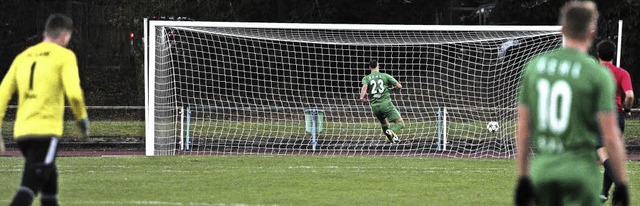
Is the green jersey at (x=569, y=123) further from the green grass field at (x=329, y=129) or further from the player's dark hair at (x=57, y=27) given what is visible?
the green grass field at (x=329, y=129)

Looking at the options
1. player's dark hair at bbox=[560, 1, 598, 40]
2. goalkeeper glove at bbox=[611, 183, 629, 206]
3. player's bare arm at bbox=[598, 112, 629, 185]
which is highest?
player's dark hair at bbox=[560, 1, 598, 40]

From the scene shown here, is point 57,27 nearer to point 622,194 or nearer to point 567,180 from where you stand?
point 567,180

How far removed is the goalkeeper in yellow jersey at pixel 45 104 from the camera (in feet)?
25.3

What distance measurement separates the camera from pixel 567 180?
5.00 meters

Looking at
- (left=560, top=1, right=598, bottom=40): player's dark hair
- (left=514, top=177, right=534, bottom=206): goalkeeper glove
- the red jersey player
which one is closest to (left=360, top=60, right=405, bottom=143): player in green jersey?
the red jersey player

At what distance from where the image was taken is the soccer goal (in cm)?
1998

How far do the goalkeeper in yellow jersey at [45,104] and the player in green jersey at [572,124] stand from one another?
12.1 ft

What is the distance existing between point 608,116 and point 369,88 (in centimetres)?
1445

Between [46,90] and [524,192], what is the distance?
397 cm

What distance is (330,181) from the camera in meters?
13.1

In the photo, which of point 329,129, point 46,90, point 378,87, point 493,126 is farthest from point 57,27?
point 329,129

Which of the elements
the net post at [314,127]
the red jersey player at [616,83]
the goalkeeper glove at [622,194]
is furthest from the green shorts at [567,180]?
the net post at [314,127]

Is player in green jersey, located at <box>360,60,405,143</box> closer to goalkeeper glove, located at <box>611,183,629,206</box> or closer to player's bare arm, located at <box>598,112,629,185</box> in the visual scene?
goalkeeper glove, located at <box>611,183,629,206</box>

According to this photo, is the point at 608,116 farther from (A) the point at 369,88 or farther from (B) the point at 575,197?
(A) the point at 369,88
